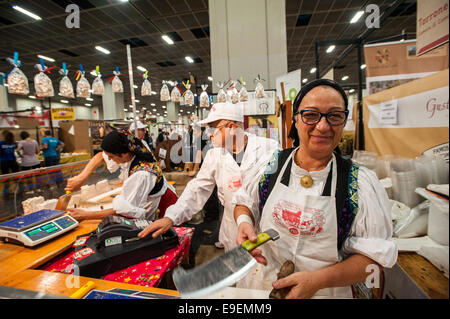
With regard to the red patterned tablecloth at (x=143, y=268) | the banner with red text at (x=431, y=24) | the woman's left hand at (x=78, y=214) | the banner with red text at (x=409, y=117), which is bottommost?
the red patterned tablecloth at (x=143, y=268)

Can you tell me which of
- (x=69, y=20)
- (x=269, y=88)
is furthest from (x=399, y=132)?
(x=269, y=88)

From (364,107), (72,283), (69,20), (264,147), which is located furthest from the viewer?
(264,147)

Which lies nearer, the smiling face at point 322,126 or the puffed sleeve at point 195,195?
the smiling face at point 322,126

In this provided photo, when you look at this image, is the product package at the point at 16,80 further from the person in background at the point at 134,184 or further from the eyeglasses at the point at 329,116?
the eyeglasses at the point at 329,116

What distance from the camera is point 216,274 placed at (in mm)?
526

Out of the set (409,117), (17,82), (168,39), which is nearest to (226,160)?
(409,117)

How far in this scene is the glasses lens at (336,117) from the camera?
2.15 ft

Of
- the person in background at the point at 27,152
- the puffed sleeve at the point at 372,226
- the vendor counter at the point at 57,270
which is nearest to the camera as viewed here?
the puffed sleeve at the point at 372,226

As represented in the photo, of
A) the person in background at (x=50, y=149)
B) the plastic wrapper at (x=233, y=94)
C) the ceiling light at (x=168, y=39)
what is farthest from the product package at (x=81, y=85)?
the ceiling light at (x=168, y=39)

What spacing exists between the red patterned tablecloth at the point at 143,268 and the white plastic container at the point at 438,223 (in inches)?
43.9

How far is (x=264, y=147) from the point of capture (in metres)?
1.66

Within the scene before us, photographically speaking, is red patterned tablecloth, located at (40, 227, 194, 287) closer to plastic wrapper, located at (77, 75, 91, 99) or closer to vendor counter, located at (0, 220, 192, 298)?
vendor counter, located at (0, 220, 192, 298)
